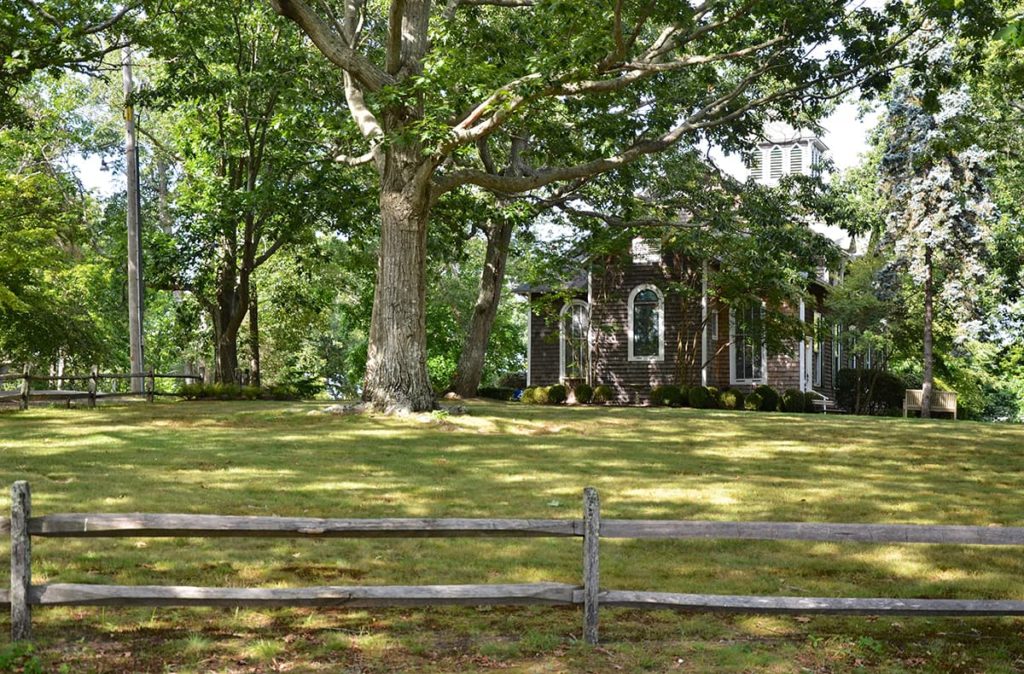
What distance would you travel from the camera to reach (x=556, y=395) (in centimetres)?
3444

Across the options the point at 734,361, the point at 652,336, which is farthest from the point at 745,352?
the point at 652,336

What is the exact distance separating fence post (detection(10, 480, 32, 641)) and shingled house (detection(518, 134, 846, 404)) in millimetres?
26979

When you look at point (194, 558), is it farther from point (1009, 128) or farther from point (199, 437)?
point (1009, 128)

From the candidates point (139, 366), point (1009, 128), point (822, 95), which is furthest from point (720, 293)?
point (139, 366)

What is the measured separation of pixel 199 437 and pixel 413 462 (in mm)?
5072

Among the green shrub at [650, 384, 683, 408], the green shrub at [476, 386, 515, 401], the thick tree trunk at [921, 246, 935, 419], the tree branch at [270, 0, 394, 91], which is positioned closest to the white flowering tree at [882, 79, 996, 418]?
the thick tree trunk at [921, 246, 935, 419]

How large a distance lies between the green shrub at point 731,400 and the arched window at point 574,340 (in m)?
5.99

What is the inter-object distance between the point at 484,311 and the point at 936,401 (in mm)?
15756

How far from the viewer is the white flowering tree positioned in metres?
33.6

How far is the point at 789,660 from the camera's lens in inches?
293

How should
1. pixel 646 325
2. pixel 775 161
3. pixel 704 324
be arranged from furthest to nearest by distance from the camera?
pixel 775 161 → pixel 646 325 → pixel 704 324

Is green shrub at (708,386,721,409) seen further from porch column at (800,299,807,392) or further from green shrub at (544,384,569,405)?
green shrub at (544,384,569,405)

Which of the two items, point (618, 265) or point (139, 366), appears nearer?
point (139, 366)

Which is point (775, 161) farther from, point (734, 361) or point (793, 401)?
point (793, 401)
